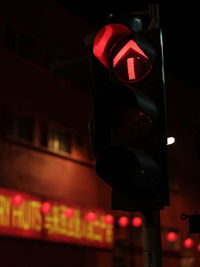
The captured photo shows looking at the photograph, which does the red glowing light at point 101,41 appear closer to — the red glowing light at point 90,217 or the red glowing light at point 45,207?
the red glowing light at point 45,207

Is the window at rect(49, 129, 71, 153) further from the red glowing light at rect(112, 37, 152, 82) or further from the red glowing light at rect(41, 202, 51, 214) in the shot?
the red glowing light at rect(112, 37, 152, 82)

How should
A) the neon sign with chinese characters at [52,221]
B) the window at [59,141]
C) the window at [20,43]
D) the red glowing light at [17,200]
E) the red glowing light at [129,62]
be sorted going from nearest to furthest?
the red glowing light at [129,62] < the red glowing light at [17,200] < the neon sign with chinese characters at [52,221] < the window at [20,43] < the window at [59,141]

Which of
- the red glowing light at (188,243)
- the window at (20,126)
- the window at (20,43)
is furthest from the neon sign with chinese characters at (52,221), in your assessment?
the window at (20,43)

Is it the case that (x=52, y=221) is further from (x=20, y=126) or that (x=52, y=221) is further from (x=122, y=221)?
(x=20, y=126)

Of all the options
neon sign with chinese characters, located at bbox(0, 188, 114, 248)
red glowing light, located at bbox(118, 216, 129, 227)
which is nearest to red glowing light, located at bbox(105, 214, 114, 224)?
neon sign with chinese characters, located at bbox(0, 188, 114, 248)

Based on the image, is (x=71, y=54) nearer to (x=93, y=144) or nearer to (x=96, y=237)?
(x=96, y=237)

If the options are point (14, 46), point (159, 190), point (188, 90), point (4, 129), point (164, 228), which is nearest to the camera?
point (159, 190)

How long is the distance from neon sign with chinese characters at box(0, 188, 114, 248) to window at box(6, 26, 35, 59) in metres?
4.53

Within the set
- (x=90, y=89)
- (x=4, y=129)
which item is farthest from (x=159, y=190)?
(x=4, y=129)

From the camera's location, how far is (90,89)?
10.3 ft

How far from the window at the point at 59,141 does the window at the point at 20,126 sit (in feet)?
2.70

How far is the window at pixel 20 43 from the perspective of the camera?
53.2ft

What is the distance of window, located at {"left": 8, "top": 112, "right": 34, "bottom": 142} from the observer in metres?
15.6

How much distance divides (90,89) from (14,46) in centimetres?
1369
